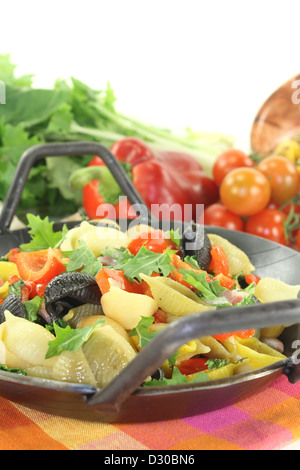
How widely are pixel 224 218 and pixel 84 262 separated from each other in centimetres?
187

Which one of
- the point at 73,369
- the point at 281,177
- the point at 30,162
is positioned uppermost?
the point at 30,162

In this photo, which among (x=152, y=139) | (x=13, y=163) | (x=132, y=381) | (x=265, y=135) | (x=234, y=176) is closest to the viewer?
(x=132, y=381)

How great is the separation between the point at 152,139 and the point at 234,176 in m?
1.40

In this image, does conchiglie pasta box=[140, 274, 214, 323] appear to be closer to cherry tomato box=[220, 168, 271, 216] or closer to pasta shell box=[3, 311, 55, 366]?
pasta shell box=[3, 311, 55, 366]

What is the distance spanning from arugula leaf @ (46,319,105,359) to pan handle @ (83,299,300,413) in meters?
0.25

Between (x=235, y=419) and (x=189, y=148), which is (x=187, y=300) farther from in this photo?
(x=189, y=148)

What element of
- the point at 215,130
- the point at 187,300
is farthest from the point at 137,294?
the point at 215,130

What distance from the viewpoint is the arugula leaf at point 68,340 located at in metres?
1.54

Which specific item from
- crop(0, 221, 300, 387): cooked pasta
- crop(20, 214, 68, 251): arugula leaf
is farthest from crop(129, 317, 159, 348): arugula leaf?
crop(20, 214, 68, 251): arugula leaf

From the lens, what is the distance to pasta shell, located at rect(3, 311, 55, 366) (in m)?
1.64

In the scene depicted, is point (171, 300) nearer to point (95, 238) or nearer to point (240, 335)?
point (240, 335)

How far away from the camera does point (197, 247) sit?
2100 millimetres

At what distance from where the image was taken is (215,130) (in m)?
5.79

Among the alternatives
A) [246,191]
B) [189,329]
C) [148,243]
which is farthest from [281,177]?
[189,329]
